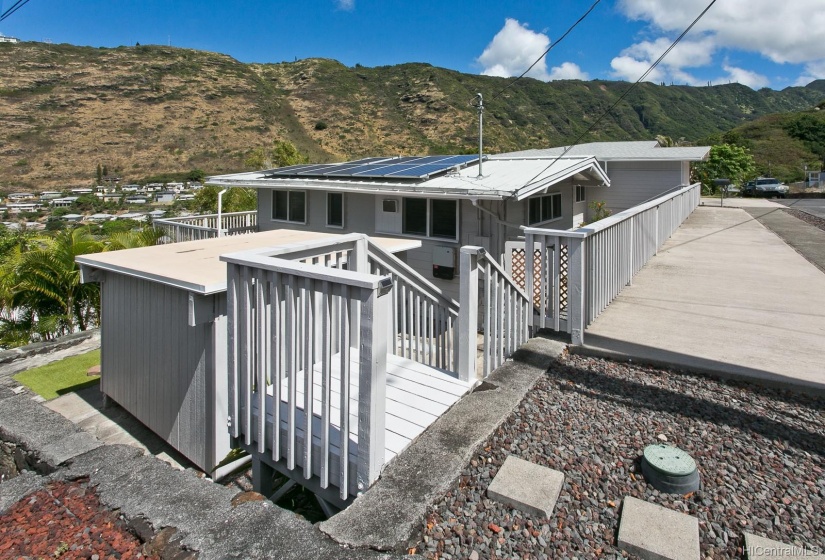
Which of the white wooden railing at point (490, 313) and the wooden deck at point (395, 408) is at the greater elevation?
the white wooden railing at point (490, 313)

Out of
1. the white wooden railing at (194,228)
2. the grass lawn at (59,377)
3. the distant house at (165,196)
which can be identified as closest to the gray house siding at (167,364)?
the grass lawn at (59,377)

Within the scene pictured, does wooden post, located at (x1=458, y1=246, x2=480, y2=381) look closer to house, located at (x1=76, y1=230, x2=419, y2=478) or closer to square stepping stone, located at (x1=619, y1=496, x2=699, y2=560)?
house, located at (x1=76, y1=230, x2=419, y2=478)

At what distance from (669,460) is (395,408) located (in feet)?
5.45

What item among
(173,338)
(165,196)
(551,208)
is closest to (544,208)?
(551,208)

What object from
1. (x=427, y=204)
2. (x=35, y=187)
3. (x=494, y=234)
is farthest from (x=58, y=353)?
(x=35, y=187)

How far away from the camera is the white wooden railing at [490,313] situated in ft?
12.2

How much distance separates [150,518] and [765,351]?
4827mm

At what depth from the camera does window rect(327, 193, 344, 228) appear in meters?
10.8

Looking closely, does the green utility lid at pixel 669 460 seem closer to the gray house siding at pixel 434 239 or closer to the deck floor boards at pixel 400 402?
the deck floor boards at pixel 400 402

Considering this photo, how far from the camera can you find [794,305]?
5980mm

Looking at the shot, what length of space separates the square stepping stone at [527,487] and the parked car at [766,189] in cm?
3189

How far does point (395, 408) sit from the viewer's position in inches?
135

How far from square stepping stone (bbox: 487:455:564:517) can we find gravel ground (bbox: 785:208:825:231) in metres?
15.2

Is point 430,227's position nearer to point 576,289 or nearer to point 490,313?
point 576,289
